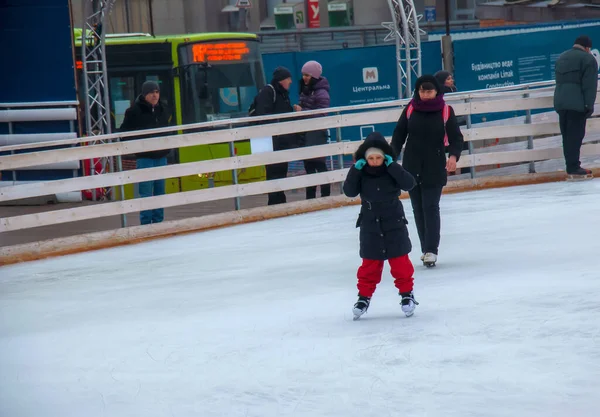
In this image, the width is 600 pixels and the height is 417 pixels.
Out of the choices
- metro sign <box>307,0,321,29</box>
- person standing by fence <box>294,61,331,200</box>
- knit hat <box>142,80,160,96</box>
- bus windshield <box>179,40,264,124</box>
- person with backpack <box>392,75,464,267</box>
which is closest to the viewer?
person with backpack <box>392,75,464,267</box>

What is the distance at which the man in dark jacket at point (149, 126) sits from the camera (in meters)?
13.0

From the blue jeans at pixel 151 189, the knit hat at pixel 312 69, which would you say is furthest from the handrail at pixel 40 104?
the knit hat at pixel 312 69

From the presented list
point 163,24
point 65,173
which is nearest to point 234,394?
point 65,173

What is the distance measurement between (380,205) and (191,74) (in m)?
12.7

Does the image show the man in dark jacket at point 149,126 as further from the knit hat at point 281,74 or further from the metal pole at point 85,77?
the metal pole at point 85,77

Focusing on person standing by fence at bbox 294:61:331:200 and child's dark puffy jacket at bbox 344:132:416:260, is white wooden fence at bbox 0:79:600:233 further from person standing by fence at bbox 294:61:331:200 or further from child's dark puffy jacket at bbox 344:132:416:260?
child's dark puffy jacket at bbox 344:132:416:260

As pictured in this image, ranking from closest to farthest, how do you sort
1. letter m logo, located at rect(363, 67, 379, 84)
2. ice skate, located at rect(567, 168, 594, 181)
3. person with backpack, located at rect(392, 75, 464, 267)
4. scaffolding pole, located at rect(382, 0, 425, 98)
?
1. person with backpack, located at rect(392, 75, 464, 267)
2. ice skate, located at rect(567, 168, 594, 181)
3. scaffolding pole, located at rect(382, 0, 425, 98)
4. letter m logo, located at rect(363, 67, 379, 84)

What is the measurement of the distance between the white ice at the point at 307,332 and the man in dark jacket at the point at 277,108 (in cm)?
280

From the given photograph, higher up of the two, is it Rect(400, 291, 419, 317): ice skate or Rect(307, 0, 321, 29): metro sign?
Rect(307, 0, 321, 29): metro sign

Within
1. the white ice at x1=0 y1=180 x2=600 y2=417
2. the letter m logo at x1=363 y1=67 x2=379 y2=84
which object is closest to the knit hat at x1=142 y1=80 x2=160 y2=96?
the white ice at x1=0 y1=180 x2=600 y2=417

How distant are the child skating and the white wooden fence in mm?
5367

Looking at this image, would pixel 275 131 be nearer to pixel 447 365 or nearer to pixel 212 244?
pixel 212 244

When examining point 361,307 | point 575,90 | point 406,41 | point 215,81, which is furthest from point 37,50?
point 361,307

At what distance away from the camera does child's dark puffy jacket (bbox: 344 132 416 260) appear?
278 inches
